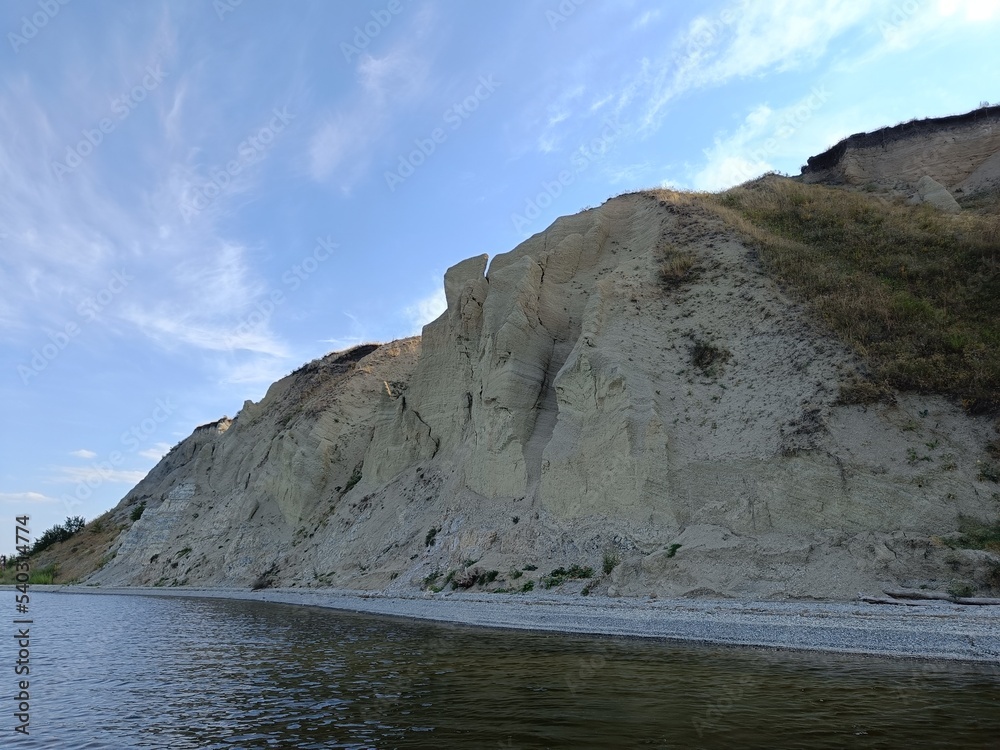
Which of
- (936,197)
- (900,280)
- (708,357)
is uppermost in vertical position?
(936,197)

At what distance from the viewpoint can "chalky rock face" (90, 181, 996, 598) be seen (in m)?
15.7

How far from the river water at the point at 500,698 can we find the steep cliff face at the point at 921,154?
111 feet

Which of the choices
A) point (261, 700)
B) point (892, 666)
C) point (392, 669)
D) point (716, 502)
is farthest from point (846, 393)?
point (261, 700)

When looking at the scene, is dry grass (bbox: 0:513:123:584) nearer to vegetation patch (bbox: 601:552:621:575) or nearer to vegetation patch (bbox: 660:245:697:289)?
vegetation patch (bbox: 601:552:621:575)

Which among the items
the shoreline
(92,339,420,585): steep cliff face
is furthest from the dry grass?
the shoreline

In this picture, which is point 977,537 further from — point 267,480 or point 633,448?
point 267,480

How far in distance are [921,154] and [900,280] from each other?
2224 centimetres

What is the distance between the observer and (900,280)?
21641 millimetres

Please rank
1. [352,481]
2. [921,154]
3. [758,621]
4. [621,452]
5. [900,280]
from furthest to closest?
[352,481] < [921,154] < [900,280] < [621,452] < [758,621]

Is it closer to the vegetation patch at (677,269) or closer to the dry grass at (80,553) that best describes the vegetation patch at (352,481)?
the vegetation patch at (677,269)

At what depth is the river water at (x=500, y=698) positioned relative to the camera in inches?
279

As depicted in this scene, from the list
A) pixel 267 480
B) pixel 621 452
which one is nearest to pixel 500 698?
pixel 621 452

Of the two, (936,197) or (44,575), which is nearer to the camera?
(936,197)

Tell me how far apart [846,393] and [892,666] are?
995 cm
